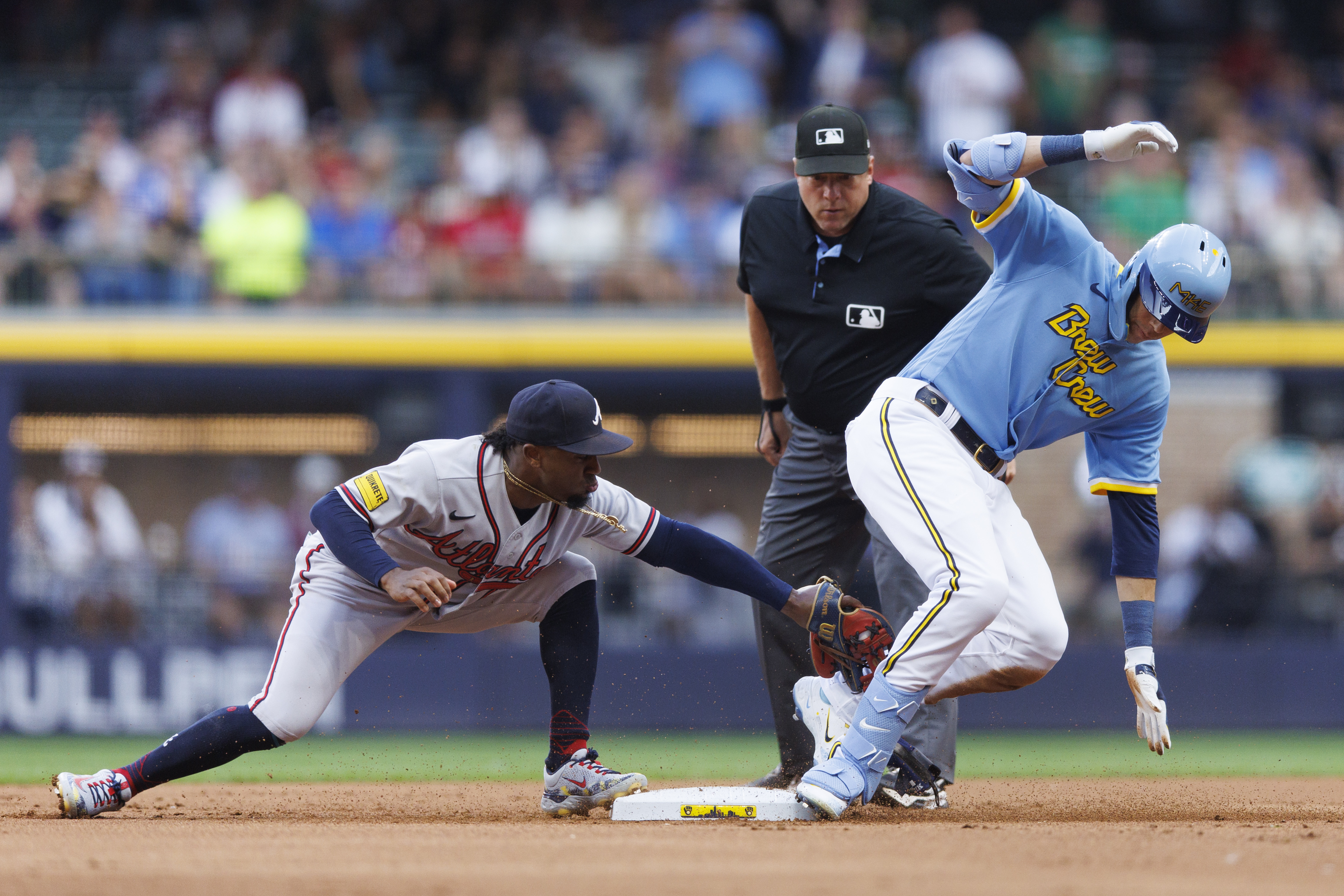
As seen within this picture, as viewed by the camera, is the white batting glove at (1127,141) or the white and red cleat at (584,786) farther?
the white and red cleat at (584,786)

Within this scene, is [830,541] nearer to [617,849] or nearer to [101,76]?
[617,849]

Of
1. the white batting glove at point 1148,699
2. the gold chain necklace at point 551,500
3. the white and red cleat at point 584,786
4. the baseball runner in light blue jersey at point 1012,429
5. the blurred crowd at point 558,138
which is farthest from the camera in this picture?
the blurred crowd at point 558,138

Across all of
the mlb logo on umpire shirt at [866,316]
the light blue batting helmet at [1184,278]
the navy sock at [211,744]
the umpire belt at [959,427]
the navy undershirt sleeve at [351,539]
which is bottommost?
the navy sock at [211,744]

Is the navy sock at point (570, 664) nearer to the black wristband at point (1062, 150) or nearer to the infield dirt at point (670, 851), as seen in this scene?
the infield dirt at point (670, 851)

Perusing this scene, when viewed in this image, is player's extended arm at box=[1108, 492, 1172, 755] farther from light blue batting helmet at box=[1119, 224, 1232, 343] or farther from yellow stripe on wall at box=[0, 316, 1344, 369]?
yellow stripe on wall at box=[0, 316, 1344, 369]

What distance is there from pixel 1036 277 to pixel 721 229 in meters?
6.68

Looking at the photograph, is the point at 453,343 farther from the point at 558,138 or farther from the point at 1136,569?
the point at 1136,569

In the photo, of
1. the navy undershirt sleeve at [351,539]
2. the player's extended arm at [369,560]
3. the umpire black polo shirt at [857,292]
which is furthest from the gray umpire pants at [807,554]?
the navy undershirt sleeve at [351,539]

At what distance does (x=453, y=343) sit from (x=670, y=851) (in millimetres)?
7068

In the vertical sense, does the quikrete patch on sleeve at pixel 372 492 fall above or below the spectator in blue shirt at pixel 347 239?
below

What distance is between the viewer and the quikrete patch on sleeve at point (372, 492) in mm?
4652

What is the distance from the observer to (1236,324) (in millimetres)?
10984

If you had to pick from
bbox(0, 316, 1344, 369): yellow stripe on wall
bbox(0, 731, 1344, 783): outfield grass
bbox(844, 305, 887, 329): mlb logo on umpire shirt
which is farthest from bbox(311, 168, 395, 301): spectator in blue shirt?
bbox(844, 305, 887, 329): mlb logo on umpire shirt

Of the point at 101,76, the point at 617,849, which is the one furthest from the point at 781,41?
the point at 617,849
